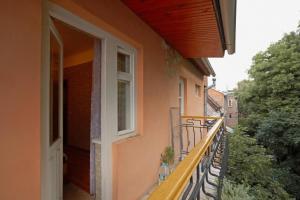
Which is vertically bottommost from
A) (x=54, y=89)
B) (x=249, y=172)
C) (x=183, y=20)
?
(x=249, y=172)

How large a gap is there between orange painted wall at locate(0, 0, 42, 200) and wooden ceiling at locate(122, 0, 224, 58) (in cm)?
135

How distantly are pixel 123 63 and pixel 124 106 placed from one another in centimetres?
61

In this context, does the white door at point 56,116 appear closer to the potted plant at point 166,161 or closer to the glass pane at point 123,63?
the glass pane at point 123,63

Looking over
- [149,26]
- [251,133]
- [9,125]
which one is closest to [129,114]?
[149,26]

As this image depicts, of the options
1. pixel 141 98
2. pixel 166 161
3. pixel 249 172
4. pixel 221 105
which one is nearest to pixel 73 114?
pixel 166 161

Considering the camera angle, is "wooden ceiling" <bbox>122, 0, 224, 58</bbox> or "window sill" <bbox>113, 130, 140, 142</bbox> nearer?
"wooden ceiling" <bbox>122, 0, 224, 58</bbox>

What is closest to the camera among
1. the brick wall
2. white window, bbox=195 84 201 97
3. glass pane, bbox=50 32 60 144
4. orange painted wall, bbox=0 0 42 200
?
orange painted wall, bbox=0 0 42 200

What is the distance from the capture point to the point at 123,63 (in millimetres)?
2645

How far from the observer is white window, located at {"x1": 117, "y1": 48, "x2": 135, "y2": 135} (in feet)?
8.31

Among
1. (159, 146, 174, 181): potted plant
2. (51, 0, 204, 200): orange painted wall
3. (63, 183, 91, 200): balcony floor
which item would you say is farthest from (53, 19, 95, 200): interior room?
(159, 146, 174, 181): potted plant

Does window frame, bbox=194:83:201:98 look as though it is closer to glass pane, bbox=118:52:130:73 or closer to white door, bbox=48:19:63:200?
glass pane, bbox=118:52:130:73

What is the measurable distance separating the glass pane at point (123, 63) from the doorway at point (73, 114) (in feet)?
1.32

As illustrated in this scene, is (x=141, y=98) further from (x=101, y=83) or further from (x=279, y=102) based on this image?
(x=279, y=102)

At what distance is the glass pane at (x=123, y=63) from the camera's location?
254 centimetres
